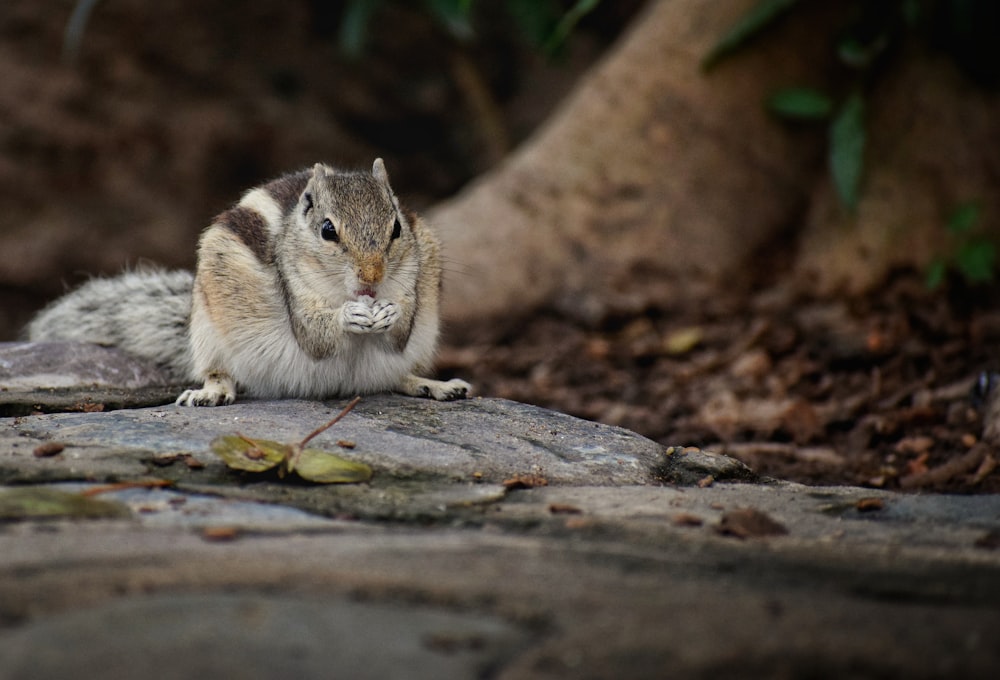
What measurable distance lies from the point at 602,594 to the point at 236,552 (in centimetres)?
80

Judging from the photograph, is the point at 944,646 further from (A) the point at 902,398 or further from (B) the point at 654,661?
(A) the point at 902,398

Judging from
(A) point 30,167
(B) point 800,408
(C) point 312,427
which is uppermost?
(A) point 30,167

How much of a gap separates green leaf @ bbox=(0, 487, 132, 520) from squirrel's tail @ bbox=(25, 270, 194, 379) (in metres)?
2.36

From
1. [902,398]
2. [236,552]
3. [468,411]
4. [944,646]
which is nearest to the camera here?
[944,646]

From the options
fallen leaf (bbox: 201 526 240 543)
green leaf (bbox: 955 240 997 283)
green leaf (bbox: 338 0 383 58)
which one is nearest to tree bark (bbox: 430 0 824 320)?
green leaf (bbox: 955 240 997 283)

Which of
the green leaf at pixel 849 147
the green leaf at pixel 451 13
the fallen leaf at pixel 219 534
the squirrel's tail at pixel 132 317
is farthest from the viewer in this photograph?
the green leaf at pixel 451 13

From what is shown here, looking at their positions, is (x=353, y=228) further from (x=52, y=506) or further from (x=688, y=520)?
(x=688, y=520)

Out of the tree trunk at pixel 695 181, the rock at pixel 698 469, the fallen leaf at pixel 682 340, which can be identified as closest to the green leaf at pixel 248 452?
the rock at pixel 698 469

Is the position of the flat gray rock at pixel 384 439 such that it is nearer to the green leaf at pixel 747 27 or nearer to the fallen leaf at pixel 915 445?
the fallen leaf at pixel 915 445

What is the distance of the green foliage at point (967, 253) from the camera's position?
22.6ft

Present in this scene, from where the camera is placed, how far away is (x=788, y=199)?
25.7ft

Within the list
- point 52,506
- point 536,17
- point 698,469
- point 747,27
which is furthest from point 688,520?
point 536,17

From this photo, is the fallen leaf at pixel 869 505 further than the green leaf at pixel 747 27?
No

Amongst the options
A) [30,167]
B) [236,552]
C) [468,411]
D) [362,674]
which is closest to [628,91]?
[468,411]
